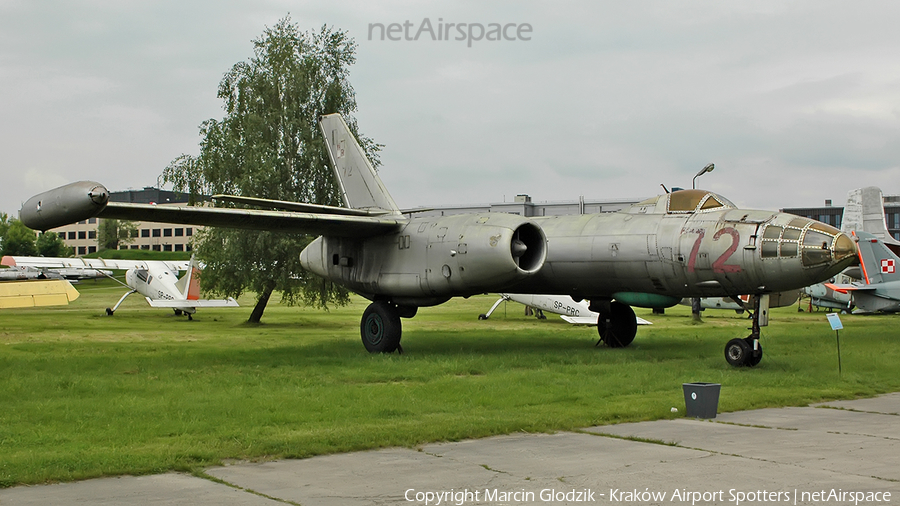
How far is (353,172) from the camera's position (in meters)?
21.0

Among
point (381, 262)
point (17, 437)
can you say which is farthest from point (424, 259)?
point (17, 437)

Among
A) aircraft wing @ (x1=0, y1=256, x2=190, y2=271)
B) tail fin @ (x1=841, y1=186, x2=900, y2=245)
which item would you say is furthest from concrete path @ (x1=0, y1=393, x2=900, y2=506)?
aircraft wing @ (x1=0, y1=256, x2=190, y2=271)

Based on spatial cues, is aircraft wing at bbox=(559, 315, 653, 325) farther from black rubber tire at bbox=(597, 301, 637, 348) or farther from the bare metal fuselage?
the bare metal fuselage

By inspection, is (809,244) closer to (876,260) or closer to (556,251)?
(556,251)

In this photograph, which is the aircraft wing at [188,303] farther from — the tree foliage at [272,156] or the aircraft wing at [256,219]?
the aircraft wing at [256,219]

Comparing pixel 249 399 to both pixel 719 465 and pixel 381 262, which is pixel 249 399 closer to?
pixel 719 465

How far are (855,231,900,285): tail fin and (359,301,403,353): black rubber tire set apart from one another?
1829 cm

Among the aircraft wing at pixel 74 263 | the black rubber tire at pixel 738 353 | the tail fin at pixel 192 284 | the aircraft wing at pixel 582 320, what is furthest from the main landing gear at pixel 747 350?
the aircraft wing at pixel 74 263

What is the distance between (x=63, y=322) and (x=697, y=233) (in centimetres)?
2274

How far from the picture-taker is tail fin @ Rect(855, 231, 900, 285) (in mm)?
28000

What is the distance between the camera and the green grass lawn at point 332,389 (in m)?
7.54

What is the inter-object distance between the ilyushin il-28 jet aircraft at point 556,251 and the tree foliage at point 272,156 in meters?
10.1

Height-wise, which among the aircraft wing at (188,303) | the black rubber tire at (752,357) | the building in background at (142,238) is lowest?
the black rubber tire at (752,357)

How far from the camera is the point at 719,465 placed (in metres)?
6.63
